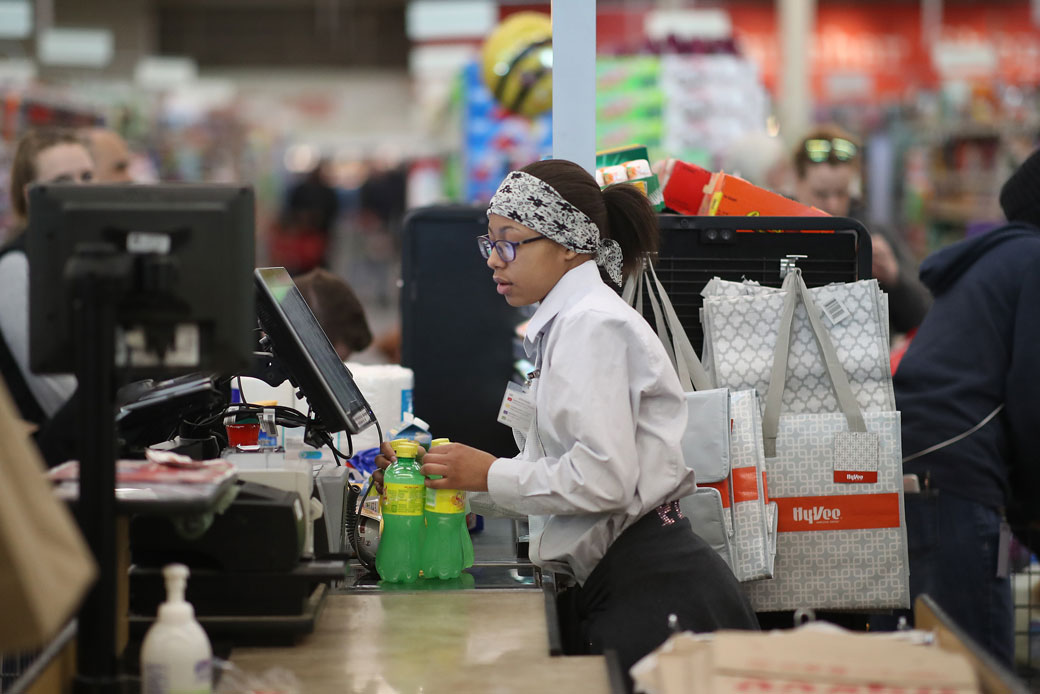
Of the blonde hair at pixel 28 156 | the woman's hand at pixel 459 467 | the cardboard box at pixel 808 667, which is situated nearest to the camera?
the cardboard box at pixel 808 667

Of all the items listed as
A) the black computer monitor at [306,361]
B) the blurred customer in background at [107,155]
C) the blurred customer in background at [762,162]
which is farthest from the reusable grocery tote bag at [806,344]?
the blurred customer in background at [107,155]

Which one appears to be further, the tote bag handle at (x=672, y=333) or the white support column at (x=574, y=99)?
the white support column at (x=574, y=99)

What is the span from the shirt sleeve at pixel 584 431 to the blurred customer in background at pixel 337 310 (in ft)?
5.24

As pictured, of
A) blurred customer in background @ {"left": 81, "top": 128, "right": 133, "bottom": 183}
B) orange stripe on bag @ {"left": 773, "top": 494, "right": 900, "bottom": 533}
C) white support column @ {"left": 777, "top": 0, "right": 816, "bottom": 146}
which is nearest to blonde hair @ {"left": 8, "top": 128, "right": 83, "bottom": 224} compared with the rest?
blurred customer in background @ {"left": 81, "top": 128, "right": 133, "bottom": 183}

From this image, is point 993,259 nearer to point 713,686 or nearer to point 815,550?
point 815,550

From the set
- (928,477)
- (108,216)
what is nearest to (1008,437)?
(928,477)

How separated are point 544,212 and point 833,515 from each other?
1.12 m

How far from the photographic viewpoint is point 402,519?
2.65 metres

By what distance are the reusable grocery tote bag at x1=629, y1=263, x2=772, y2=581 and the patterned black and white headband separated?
53cm

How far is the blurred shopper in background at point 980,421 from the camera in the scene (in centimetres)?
340

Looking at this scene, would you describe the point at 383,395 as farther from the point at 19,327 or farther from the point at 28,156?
the point at 28,156

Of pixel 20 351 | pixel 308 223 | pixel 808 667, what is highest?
pixel 308 223

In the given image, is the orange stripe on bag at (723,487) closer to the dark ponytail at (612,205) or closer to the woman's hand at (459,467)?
the dark ponytail at (612,205)

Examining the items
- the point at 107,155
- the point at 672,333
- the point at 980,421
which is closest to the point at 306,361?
the point at 672,333
